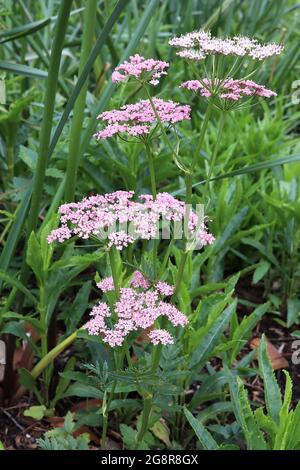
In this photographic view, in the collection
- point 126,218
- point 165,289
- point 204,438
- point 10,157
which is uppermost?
point 10,157

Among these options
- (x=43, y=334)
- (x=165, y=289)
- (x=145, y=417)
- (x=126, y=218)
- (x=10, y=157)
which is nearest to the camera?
(x=126, y=218)

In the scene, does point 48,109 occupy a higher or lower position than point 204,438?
higher

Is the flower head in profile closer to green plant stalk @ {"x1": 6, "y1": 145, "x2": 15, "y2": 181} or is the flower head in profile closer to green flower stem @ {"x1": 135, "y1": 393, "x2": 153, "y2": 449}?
green flower stem @ {"x1": 135, "y1": 393, "x2": 153, "y2": 449}

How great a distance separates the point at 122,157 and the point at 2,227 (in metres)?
0.42

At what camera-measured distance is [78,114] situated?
139cm

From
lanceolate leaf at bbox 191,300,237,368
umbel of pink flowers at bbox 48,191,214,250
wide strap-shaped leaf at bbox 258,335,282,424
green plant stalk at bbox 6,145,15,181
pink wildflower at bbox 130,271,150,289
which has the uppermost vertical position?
green plant stalk at bbox 6,145,15,181

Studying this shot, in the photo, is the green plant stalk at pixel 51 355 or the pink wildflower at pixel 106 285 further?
the green plant stalk at pixel 51 355

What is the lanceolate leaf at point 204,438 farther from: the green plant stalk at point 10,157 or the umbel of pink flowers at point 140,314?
the green plant stalk at point 10,157

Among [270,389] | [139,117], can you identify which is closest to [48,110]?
[139,117]

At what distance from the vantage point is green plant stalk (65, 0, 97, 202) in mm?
1346

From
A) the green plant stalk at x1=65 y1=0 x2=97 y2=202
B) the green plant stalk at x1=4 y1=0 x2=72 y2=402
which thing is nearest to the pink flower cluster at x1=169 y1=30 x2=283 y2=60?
the green plant stalk at x1=4 y1=0 x2=72 y2=402

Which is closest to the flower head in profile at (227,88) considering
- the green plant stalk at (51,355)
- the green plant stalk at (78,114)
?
the green plant stalk at (78,114)

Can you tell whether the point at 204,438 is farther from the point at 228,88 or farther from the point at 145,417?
the point at 228,88

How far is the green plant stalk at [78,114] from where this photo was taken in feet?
4.42
